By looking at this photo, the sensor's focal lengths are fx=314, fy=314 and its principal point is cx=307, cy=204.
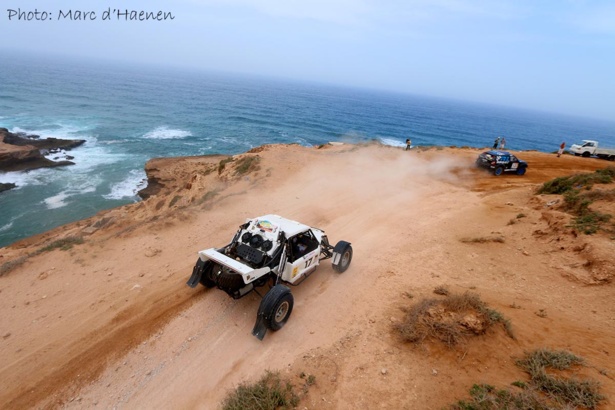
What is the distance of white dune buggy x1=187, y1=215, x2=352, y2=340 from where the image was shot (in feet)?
23.9

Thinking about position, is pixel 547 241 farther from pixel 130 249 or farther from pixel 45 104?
pixel 45 104

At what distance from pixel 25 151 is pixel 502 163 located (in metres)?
45.1

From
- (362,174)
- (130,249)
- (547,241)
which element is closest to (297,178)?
(362,174)

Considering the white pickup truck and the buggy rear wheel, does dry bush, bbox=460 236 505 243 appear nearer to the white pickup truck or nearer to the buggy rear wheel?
the buggy rear wheel

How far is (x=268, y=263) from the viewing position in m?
8.04

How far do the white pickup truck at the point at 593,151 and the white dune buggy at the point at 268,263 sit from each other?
107 ft

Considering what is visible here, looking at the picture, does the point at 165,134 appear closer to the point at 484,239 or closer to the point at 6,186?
the point at 6,186

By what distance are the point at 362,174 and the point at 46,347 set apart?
17243mm

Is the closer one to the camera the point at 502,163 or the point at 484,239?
the point at 484,239

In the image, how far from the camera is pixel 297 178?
60.9ft

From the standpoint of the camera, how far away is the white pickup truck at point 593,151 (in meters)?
29.0

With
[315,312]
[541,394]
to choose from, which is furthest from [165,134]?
[541,394]

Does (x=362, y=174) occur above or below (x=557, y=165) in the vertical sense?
below

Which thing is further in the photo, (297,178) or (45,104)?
(45,104)
